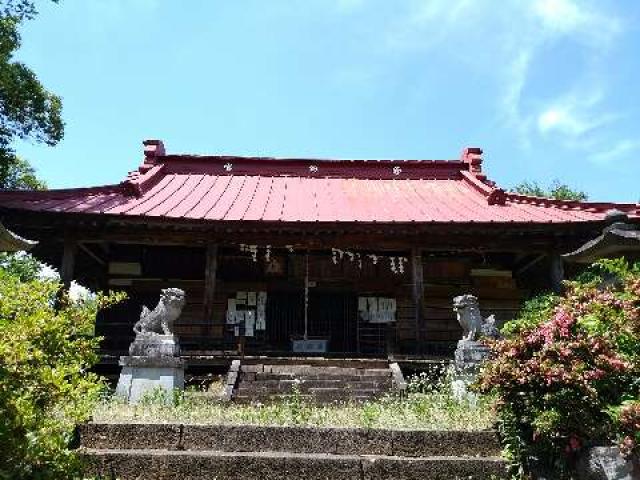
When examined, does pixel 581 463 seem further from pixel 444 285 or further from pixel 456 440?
pixel 444 285

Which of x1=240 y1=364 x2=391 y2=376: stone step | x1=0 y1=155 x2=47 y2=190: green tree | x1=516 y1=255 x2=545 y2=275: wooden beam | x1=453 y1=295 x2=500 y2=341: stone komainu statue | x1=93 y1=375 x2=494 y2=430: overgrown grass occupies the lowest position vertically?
x1=93 y1=375 x2=494 y2=430: overgrown grass

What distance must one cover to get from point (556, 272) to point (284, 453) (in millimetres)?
8967

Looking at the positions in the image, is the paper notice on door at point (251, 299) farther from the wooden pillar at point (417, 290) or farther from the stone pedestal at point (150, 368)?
the stone pedestal at point (150, 368)

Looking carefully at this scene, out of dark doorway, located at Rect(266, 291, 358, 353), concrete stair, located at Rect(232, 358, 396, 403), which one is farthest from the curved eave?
dark doorway, located at Rect(266, 291, 358, 353)

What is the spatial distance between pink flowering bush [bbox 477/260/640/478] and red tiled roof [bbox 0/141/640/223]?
706 cm

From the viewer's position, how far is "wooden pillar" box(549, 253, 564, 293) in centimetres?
1266

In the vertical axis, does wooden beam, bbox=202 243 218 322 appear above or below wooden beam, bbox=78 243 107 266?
below

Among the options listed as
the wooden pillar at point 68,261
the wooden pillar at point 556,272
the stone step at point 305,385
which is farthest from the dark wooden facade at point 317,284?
the stone step at point 305,385

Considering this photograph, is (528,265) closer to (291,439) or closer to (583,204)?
(583,204)

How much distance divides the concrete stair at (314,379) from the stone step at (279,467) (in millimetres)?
3848

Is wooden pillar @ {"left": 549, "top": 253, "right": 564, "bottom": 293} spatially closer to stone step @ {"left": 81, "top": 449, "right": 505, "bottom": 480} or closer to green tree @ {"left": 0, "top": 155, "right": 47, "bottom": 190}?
stone step @ {"left": 81, "top": 449, "right": 505, "bottom": 480}

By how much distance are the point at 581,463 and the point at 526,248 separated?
8536mm

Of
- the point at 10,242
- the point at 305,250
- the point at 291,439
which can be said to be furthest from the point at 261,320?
the point at 291,439

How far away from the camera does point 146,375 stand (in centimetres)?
927
